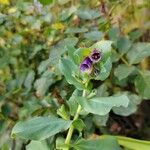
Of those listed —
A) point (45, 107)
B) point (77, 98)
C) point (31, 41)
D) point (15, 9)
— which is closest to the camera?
point (77, 98)

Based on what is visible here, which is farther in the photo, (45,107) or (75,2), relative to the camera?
(75,2)

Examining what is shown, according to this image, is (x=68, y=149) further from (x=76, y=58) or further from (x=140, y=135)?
(x=140, y=135)

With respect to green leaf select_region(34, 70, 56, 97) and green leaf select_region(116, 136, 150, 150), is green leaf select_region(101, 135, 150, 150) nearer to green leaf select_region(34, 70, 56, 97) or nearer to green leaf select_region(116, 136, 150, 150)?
green leaf select_region(116, 136, 150, 150)

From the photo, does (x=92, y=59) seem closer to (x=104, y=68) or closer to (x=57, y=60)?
(x=104, y=68)

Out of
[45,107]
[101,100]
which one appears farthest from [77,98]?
[45,107]

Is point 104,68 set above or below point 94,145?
above

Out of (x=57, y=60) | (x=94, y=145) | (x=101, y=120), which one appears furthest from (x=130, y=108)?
(x=94, y=145)

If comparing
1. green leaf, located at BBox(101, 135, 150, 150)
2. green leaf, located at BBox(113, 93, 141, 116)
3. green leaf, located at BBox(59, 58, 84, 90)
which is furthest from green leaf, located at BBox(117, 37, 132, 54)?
green leaf, located at BBox(59, 58, 84, 90)
